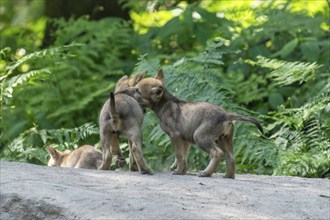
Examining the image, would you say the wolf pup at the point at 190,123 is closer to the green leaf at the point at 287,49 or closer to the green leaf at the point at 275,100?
the green leaf at the point at 275,100

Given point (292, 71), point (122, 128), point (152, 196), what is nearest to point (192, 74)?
point (292, 71)

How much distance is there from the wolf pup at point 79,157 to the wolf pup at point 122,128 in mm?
587

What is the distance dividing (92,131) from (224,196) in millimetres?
3793

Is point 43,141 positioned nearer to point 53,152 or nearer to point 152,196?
point 53,152

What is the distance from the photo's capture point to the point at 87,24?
1409 cm

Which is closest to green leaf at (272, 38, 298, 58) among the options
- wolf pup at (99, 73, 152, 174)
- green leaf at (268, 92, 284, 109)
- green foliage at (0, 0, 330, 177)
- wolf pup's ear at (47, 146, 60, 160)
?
green foliage at (0, 0, 330, 177)

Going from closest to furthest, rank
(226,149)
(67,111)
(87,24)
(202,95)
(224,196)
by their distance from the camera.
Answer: (224,196)
(226,149)
(202,95)
(67,111)
(87,24)

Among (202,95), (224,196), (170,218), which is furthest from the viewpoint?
(202,95)

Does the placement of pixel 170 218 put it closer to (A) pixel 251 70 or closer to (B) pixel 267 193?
(B) pixel 267 193

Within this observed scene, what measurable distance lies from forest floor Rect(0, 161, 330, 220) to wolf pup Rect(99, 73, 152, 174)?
25 cm

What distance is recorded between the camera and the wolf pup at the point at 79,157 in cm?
847

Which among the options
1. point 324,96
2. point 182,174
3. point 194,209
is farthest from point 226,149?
point 324,96

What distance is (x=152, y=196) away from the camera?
608 cm

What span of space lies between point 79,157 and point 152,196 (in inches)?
106
